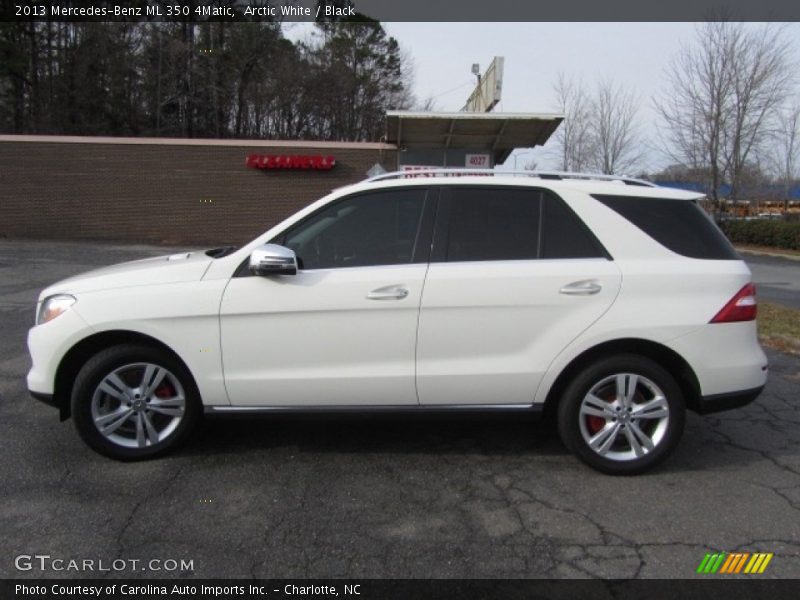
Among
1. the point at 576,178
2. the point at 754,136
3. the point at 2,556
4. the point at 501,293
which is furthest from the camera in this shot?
the point at 754,136

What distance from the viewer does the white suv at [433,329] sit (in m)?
3.77

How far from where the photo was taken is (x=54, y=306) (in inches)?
154

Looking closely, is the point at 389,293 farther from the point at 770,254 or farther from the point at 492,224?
the point at 770,254

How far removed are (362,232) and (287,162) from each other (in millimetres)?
21093

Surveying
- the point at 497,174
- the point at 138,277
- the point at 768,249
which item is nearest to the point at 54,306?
the point at 138,277

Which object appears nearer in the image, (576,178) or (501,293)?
(501,293)

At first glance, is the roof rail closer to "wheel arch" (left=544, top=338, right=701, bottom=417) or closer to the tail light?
the tail light

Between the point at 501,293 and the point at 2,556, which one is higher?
the point at 501,293

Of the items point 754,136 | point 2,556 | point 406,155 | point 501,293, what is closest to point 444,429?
point 501,293

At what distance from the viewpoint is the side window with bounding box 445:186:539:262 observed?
389cm
